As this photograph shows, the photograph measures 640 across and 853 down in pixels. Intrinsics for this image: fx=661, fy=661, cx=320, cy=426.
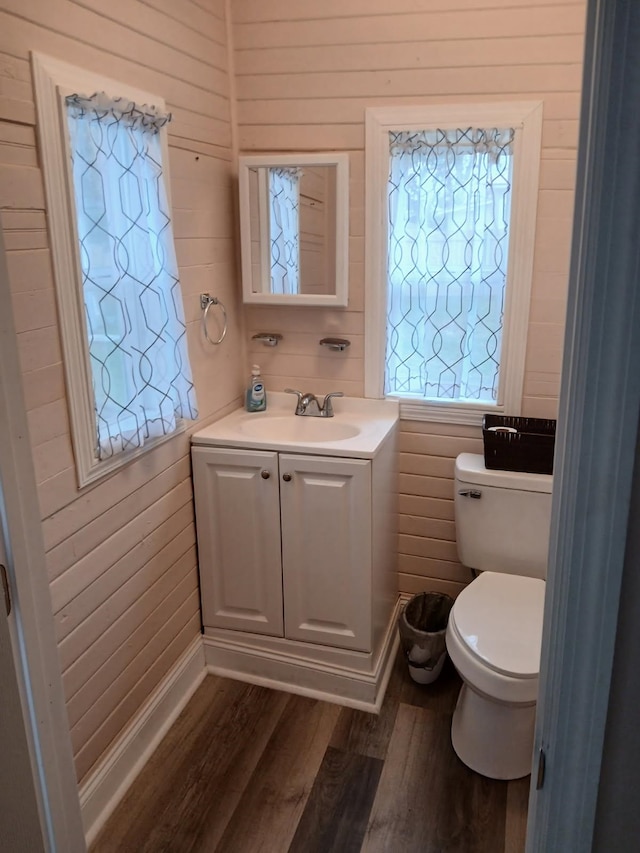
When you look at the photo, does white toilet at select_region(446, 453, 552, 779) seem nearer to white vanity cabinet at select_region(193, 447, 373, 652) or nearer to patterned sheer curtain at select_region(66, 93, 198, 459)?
white vanity cabinet at select_region(193, 447, 373, 652)

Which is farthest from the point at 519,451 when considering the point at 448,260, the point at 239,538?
the point at 239,538

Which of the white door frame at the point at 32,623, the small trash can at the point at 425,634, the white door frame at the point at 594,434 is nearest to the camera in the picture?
the white door frame at the point at 594,434

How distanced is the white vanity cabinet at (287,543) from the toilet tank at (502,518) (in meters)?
0.38

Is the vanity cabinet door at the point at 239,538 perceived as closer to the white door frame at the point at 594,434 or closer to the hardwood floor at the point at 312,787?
the hardwood floor at the point at 312,787

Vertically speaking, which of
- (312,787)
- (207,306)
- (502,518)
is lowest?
(312,787)

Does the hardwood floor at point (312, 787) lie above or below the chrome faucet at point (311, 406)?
below

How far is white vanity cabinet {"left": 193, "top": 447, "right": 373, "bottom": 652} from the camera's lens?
7.24 ft

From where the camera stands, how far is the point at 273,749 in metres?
2.15

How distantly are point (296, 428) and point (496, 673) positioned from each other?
1.15m

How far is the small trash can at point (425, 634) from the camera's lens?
7.78 feet

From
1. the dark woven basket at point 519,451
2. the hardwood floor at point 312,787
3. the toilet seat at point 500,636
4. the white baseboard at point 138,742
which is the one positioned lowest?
the hardwood floor at point 312,787

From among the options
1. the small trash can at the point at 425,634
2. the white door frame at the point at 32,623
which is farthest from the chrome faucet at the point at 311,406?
the white door frame at the point at 32,623

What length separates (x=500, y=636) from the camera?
1.97 m

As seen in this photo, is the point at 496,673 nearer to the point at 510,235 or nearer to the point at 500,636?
the point at 500,636
